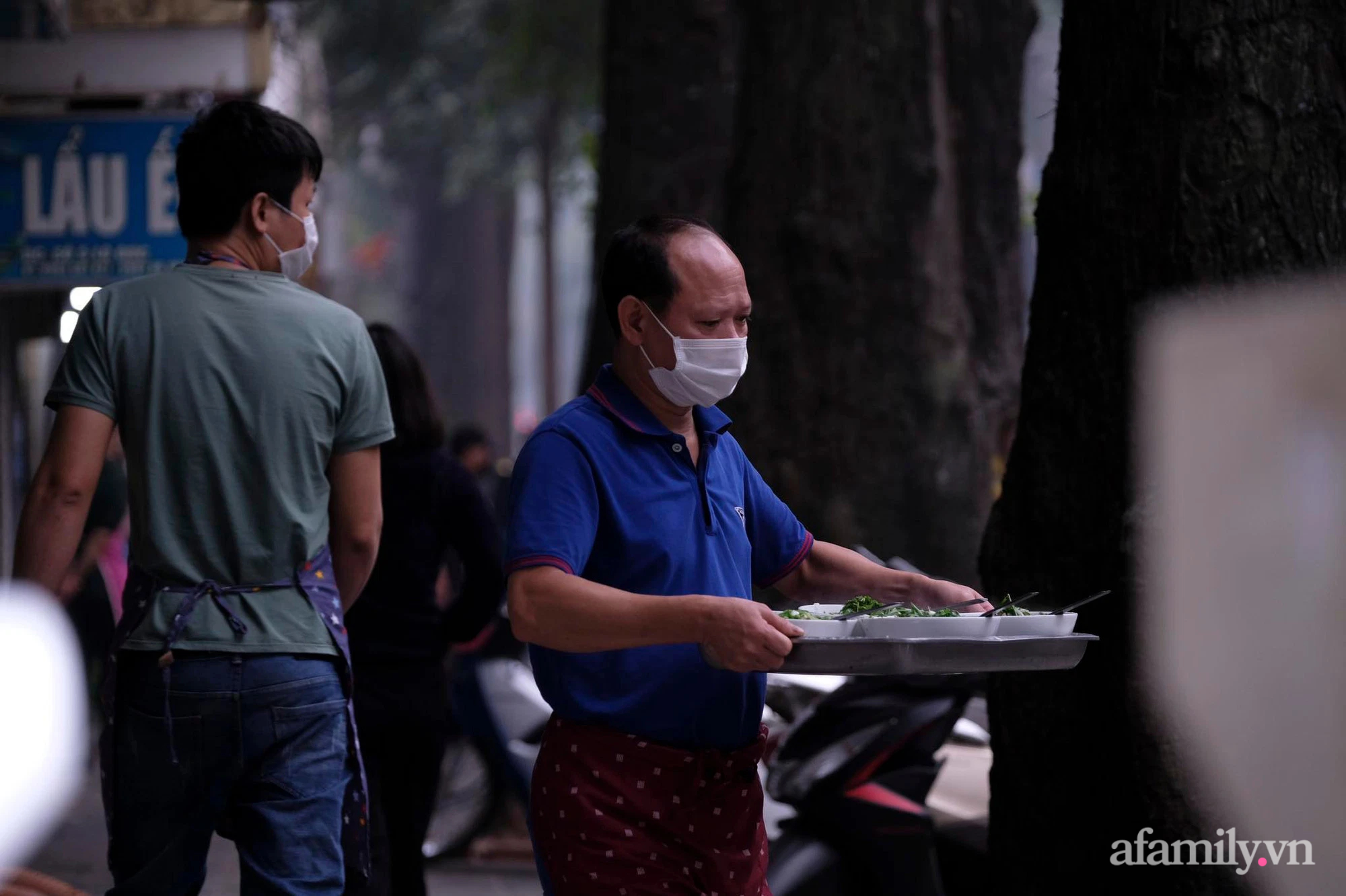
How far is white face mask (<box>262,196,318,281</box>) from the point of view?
372 cm

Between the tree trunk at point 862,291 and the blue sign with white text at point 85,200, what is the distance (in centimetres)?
279

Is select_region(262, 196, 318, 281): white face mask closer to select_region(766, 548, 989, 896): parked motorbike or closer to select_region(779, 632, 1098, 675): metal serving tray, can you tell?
select_region(779, 632, 1098, 675): metal serving tray

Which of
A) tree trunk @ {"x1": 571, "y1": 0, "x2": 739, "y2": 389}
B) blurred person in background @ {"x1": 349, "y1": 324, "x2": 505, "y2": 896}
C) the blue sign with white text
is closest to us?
blurred person in background @ {"x1": 349, "y1": 324, "x2": 505, "y2": 896}

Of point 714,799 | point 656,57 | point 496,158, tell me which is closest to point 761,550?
point 714,799

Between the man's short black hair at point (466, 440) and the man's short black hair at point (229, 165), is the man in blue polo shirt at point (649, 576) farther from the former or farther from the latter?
the man's short black hair at point (466, 440)

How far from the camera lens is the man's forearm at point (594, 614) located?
2.72 meters

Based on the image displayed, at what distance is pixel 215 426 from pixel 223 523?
0.18 m

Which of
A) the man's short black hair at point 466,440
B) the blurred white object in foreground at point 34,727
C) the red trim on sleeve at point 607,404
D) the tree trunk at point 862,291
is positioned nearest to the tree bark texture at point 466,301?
the man's short black hair at point 466,440

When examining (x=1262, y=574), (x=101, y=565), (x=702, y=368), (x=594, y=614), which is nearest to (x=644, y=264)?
(x=702, y=368)

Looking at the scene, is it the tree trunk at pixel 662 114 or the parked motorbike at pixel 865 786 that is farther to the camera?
the tree trunk at pixel 662 114

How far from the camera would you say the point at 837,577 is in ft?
11.2

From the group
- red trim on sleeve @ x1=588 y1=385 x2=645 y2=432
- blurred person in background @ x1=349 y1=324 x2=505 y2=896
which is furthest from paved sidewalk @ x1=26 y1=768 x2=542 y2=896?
red trim on sleeve @ x1=588 y1=385 x2=645 y2=432

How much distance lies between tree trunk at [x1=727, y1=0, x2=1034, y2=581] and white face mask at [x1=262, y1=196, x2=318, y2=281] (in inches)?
192

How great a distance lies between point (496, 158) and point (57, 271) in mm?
20207
